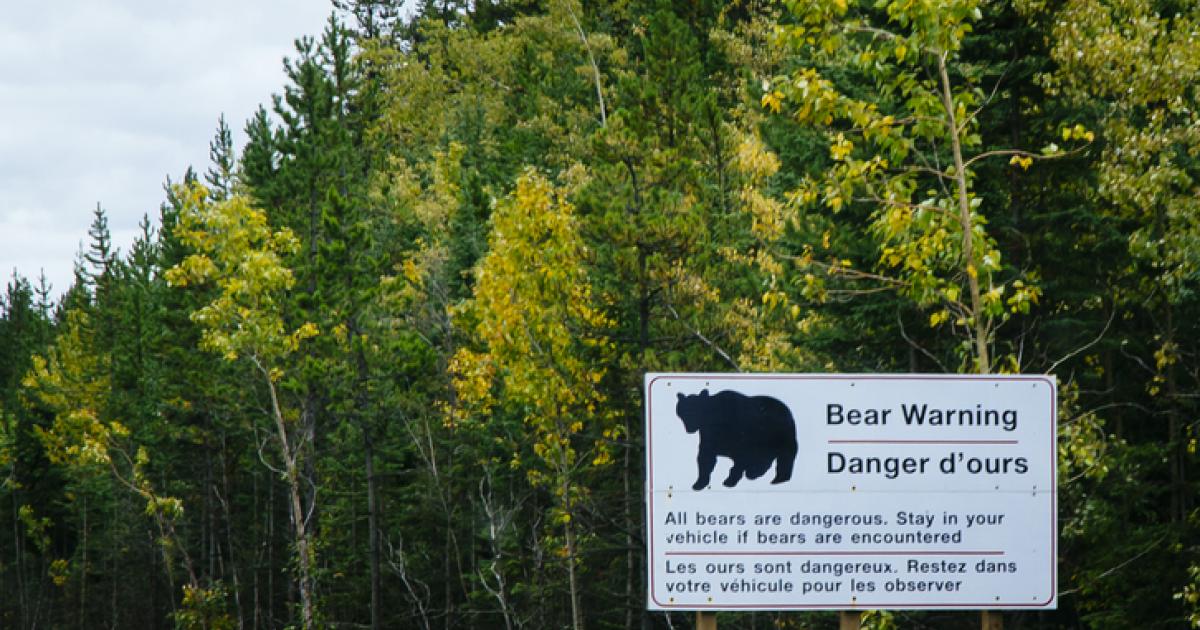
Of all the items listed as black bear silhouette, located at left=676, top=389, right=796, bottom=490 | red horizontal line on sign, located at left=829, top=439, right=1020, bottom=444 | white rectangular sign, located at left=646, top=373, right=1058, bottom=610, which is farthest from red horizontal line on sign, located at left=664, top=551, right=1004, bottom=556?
red horizontal line on sign, located at left=829, top=439, right=1020, bottom=444

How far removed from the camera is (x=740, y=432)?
5145 mm

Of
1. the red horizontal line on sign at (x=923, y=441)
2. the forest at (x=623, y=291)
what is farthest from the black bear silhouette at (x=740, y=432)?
the forest at (x=623, y=291)

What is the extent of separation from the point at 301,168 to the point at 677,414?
27296 millimetres

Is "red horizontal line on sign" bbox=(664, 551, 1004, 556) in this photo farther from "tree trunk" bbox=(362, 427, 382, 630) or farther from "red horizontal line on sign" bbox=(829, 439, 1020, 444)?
"tree trunk" bbox=(362, 427, 382, 630)

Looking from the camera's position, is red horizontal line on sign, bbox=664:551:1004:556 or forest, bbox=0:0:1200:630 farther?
forest, bbox=0:0:1200:630

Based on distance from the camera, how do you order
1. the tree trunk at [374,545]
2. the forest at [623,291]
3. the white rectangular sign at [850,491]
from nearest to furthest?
the white rectangular sign at [850,491], the forest at [623,291], the tree trunk at [374,545]

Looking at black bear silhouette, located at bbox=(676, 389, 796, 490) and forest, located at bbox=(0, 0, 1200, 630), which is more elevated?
forest, located at bbox=(0, 0, 1200, 630)

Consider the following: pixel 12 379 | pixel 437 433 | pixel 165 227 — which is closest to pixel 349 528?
pixel 437 433

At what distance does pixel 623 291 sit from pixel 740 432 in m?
15.8

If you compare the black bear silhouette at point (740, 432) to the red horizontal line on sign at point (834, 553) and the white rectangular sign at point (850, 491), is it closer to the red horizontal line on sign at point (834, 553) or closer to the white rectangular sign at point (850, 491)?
the white rectangular sign at point (850, 491)

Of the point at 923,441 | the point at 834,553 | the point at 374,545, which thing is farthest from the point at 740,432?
the point at 374,545

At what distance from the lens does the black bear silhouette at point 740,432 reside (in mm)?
5137

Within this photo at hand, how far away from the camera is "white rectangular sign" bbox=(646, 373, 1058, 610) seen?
5133 mm

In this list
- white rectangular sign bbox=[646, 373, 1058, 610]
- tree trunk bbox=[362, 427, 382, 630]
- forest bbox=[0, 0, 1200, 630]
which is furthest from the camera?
tree trunk bbox=[362, 427, 382, 630]
